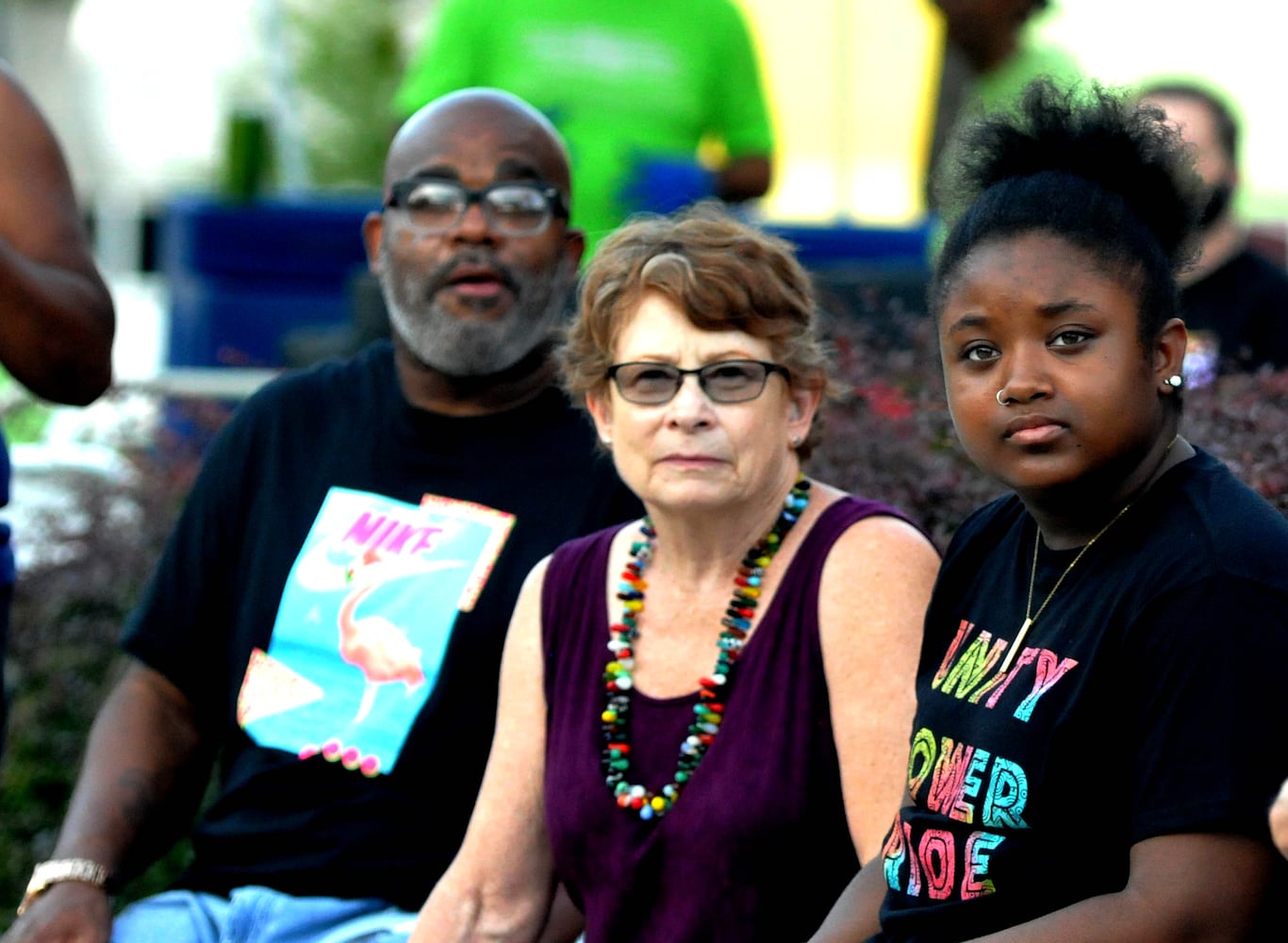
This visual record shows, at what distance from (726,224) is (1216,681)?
4.14 ft

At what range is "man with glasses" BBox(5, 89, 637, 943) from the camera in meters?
3.20

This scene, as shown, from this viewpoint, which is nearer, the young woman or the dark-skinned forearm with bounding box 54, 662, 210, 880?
the young woman

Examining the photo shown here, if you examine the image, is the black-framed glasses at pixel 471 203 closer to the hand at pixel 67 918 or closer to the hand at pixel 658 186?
the hand at pixel 67 918

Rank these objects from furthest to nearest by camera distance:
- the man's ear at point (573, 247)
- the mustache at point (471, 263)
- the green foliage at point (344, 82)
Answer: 1. the green foliage at point (344, 82)
2. the man's ear at point (573, 247)
3. the mustache at point (471, 263)

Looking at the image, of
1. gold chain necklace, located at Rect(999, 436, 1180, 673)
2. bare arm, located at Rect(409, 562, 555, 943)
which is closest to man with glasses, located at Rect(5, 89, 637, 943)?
bare arm, located at Rect(409, 562, 555, 943)

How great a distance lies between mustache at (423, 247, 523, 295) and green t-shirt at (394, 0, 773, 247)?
193cm

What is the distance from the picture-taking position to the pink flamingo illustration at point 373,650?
324cm

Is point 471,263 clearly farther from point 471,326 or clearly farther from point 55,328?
point 55,328

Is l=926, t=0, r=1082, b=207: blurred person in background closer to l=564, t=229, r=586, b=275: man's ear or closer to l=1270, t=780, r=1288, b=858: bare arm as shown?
l=564, t=229, r=586, b=275: man's ear

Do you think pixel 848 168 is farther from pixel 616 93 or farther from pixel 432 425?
pixel 432 425

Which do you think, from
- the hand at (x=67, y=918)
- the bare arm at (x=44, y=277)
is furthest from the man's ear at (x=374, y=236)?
the hand at (x=67, y=918)

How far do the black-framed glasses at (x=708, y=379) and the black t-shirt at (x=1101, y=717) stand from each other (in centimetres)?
65

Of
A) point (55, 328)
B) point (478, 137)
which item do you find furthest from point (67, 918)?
Result: point (478, 137)

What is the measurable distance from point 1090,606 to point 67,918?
1916 mm
